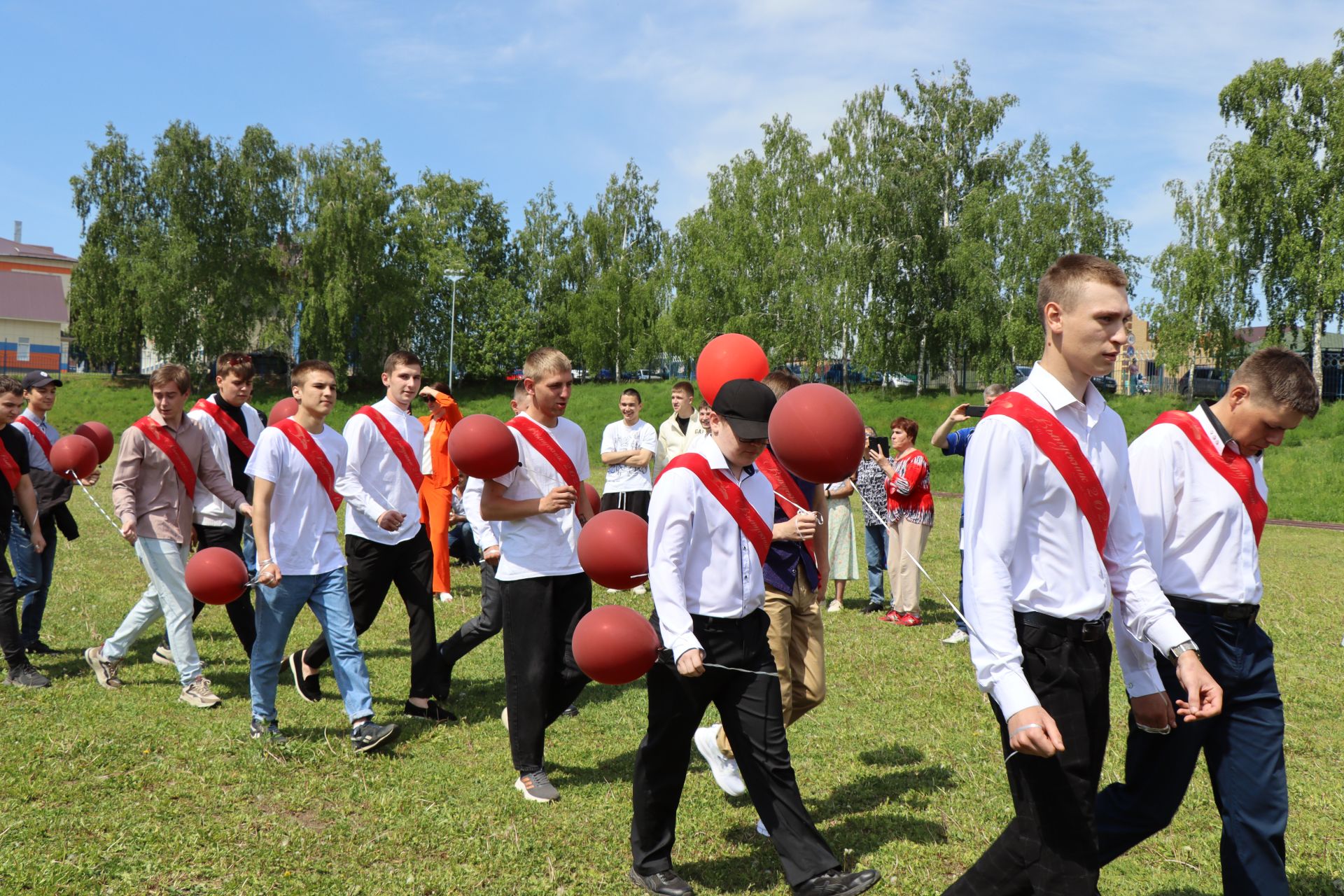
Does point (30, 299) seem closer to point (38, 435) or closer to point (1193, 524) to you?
point (38, 435)

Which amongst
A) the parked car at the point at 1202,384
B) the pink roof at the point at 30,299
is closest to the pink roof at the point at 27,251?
the pink roof at the point at 30,299

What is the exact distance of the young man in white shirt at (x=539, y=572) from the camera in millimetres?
5309

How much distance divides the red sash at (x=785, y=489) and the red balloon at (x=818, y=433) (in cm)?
146

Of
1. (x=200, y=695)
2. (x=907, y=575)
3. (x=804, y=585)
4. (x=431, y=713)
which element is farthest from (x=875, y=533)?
(x=200, y=695)

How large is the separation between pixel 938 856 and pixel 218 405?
6119 mm

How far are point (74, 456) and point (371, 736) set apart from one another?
4.30 metres

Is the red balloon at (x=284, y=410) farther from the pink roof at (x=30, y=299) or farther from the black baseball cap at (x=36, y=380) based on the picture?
the pink roof at (x=30, y=299)

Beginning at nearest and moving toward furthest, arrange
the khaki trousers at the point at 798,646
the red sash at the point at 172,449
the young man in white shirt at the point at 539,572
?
the khaki trousers at the point at 798,646, the young man in white shirt at the point at 539,572, the red sash at the point at 172,449

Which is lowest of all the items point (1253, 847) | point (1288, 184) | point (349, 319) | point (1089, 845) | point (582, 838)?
point (582, 838)

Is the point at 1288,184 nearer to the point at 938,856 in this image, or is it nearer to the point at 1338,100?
the point at 1338,100

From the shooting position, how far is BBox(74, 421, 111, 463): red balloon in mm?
8609

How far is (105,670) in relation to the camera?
7.17 meters

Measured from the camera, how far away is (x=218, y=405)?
26.0 ft

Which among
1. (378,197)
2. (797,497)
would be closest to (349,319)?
(378,197)
